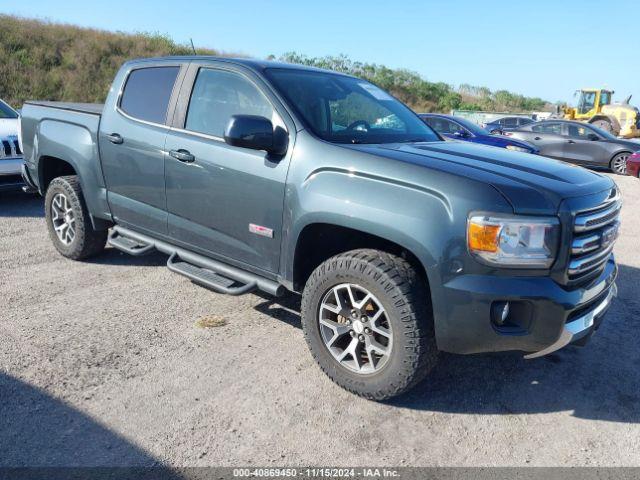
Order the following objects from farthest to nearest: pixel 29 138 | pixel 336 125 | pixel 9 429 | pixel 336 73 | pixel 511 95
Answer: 1. pixel 511 95
2. pixel 29 138
3. pixel 336 73
4. pixel 336 125
5. pixel 9 429

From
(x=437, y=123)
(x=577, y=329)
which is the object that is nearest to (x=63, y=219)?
(x=577, y=329)

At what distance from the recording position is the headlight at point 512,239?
2.49 m

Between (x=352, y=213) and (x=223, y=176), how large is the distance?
3.46 ft

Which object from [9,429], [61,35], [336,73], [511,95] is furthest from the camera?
[511,95]

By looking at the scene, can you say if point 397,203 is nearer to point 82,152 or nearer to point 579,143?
point 82,152

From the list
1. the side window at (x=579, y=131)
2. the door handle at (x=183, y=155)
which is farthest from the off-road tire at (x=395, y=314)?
the side window at (x=579, y=131)

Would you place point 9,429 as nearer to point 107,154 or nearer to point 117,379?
point 117,379

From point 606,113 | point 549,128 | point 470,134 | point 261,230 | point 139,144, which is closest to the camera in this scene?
point 261,230

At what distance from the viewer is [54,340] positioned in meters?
3.48

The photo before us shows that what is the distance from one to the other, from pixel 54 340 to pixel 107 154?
5.37ft

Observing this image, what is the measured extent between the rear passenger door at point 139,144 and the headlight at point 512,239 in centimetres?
242

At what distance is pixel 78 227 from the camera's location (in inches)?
190

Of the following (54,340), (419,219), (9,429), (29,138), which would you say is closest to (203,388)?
(9,429)

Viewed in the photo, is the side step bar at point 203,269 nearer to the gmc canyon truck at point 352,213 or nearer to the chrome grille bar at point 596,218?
the gmc canyon truck at point 352,213
